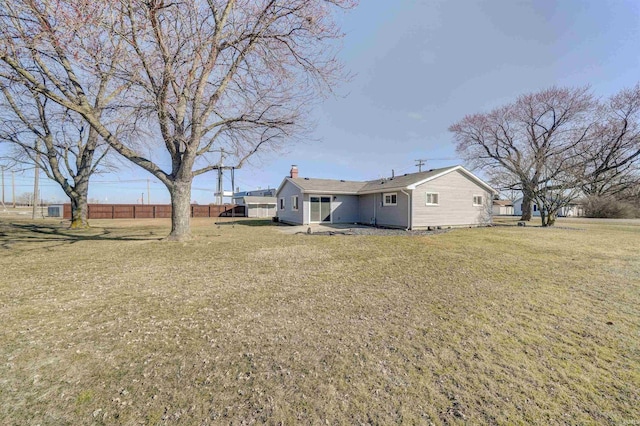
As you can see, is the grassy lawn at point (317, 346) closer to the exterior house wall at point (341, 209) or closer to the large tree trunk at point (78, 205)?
the large tree trunk at point (78, 205)

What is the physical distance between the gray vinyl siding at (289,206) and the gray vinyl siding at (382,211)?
4.41 m

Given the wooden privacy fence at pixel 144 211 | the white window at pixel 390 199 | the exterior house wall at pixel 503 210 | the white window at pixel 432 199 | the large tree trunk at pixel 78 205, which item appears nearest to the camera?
the large tree trunk at pixel 78 205

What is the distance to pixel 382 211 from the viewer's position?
1625 centimetres

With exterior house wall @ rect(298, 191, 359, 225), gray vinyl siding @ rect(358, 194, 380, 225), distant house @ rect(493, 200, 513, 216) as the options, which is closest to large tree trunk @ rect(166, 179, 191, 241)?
exterior house wall @ rect(298, 191, 359, 225)

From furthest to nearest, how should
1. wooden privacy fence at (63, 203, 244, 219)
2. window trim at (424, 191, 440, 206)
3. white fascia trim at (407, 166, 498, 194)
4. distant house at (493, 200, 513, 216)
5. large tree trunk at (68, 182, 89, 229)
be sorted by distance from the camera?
distant house at (493, 200, 513, 216), wooden privacy fence at (63, 203, 244, 219), window trim at (424, 191, 440, 206), large tree trunk at (68, 182, 89, 229), white fascia trim at (407, 166, 498, 194)

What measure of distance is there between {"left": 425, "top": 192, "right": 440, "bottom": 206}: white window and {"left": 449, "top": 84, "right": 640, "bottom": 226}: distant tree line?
912 cm

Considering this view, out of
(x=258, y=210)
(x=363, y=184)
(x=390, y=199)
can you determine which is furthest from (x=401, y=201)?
(x=258, y=210)

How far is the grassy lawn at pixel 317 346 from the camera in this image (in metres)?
1.96

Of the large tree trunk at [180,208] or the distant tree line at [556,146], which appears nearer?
the large tree trunk at [180,208]

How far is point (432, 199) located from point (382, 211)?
297 cm

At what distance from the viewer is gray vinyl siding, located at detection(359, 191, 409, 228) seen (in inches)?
571

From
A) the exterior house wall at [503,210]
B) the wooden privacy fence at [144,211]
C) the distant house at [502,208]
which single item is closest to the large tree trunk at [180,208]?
the wooden privacy fence at [144,211]

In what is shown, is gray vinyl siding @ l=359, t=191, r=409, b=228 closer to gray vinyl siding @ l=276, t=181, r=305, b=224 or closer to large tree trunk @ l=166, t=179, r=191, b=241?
gray vinyl siding @ l=276, t=181, r=305, b=224

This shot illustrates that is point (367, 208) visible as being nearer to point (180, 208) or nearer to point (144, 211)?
point (180, 208)
